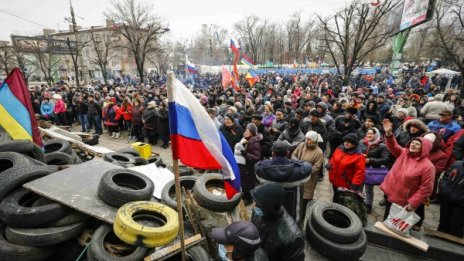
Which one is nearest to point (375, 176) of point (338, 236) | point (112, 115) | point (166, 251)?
point (338, 236)

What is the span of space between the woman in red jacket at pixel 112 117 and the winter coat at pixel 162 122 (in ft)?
8.69

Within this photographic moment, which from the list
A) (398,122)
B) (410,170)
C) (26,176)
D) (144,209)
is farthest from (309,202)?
(26,176)

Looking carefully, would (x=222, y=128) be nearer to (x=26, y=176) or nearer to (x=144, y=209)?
(x=144, y=209)

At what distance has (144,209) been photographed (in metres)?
3.52

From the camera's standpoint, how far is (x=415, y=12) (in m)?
14.6

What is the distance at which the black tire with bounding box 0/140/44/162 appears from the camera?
15.3 ft

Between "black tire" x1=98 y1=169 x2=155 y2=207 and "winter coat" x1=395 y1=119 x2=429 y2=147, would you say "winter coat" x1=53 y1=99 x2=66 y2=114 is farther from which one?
"winter coat" x1=395 y1=119 x2=429 y2=147

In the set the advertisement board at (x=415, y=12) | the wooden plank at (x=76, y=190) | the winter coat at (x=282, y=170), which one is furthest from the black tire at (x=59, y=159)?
the advertisement board at (x=415, y=12)

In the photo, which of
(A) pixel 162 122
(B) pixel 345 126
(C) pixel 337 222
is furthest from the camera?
(A) pixel 162 122

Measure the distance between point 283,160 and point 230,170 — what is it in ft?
4.20

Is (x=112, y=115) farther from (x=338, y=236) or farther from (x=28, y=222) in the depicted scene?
(x=338, y=236)

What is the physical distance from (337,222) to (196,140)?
117 inches

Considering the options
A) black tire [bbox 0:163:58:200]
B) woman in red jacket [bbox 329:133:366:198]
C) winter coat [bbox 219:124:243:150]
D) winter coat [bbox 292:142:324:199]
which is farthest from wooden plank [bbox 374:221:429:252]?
black tire [bbox 0:163:58:200]

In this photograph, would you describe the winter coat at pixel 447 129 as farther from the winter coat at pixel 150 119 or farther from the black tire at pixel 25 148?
the winter coat at pixel 150 119
